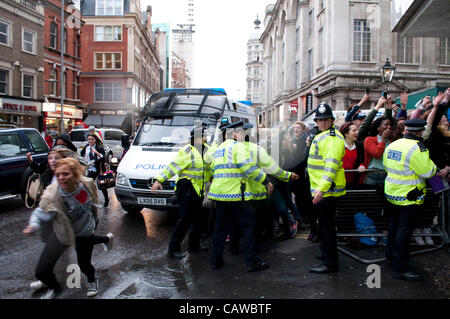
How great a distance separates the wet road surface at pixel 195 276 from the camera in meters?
3.91

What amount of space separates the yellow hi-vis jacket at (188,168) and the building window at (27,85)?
2434 cm

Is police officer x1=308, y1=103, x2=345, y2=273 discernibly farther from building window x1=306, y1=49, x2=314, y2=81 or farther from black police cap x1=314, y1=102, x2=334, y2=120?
building window x1=306, y1=49, x2=314, y2=81

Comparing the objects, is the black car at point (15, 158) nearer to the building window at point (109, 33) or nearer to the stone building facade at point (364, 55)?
the stone building facade at point (364, 55)

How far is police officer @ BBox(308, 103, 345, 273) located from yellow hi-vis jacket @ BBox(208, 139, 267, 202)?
0.71 m

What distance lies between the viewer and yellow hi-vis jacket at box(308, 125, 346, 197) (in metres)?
4.25

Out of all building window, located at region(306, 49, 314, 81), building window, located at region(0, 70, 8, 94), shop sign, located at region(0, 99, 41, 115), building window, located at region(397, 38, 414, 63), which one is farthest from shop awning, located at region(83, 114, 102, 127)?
building window, located at region(397, 38, 414, 63)

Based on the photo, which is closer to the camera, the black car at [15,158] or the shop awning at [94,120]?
the black car at [15,158]

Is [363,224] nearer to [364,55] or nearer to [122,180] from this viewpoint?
[122,180]

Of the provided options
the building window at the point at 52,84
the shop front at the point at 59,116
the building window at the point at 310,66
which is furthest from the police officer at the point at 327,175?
the building window at the point at 310,66

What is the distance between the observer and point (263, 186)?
491 cm

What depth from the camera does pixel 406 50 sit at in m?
27.7

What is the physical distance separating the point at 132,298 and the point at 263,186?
222cm
